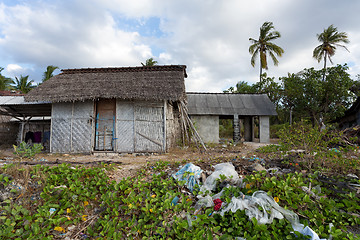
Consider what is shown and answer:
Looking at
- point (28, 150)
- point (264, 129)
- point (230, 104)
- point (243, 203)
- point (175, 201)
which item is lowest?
point (175, 201)

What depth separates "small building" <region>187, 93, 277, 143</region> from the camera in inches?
480

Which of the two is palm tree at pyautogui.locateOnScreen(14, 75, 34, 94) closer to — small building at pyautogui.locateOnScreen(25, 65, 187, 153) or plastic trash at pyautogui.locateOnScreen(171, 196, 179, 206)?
small building at pyautogui.locateOnScreen(25, 65, 187, 153)

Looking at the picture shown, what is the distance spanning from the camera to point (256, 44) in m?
18.5

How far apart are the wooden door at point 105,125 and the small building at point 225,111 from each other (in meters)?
5.32

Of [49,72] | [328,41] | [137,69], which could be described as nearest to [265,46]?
[328,41]

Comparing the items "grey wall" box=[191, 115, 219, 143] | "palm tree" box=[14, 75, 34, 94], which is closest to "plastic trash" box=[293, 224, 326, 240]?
"grey wall" box=[191, 115, 219, 143]

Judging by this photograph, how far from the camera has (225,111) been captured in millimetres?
12500

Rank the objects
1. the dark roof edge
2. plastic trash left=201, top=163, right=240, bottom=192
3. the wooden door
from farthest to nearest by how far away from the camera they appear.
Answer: the dark roof edge, the wooden door, plastic trash left=201, top=163, right=240, bottom=192

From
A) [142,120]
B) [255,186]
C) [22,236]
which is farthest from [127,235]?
[142,120]

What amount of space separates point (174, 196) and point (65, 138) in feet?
22.7

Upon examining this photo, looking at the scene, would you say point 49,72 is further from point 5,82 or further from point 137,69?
point 137,69

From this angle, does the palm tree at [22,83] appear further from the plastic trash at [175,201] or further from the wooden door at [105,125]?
the plastic trash at [175,201]

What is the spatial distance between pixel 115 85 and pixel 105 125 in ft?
5.75

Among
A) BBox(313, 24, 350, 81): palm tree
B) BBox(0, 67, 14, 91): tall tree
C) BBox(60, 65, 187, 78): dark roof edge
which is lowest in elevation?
BBox(60, 65, 187, 78): dark roof edge
